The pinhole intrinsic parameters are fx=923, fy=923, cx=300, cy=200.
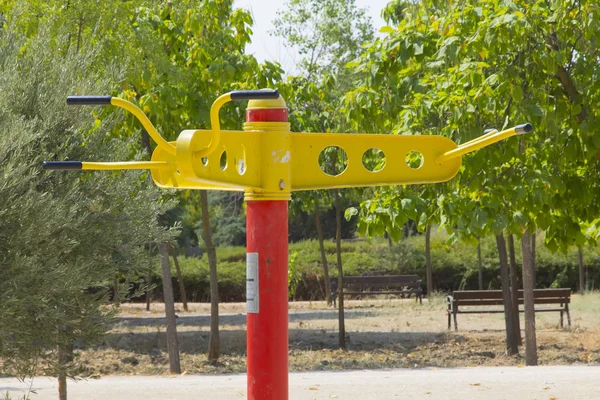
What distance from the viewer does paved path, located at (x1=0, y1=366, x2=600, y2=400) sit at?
26.1 feet

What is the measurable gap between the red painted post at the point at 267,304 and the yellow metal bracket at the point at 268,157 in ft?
0.32

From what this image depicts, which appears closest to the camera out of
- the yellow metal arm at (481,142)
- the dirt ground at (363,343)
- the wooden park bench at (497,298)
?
the yellow metal arm at (481,142)

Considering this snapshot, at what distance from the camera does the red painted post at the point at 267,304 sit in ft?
8.50

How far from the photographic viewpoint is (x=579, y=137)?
25.5 feet

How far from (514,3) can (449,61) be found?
2.32 feet

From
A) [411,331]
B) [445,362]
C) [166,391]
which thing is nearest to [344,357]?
[445,362]

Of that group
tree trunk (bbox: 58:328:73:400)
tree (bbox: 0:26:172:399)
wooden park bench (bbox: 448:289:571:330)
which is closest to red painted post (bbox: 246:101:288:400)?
tree (bbox: 0:26:172:399)

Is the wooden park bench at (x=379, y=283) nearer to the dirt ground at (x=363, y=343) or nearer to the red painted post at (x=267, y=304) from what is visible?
the dirt ground at (x=363, y=343)

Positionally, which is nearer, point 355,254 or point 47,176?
point 47,176

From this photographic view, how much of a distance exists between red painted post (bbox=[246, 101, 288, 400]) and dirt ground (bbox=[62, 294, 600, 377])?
278 inches

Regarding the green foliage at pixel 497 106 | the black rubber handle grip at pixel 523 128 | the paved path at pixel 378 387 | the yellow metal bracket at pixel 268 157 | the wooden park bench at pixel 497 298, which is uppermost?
the green foliage at pixel 497 106

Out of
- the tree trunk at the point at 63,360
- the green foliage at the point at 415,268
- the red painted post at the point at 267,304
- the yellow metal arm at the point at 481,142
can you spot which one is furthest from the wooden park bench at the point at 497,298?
the red painted post at the point at 267,304

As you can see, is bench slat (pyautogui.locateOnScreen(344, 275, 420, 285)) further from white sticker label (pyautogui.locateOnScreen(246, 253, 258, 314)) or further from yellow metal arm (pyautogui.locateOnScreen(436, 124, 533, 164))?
white sticker label (pyautogui.locateOnScreen(246, 253, 258, 314))

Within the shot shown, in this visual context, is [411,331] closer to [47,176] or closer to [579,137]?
[579,137]
